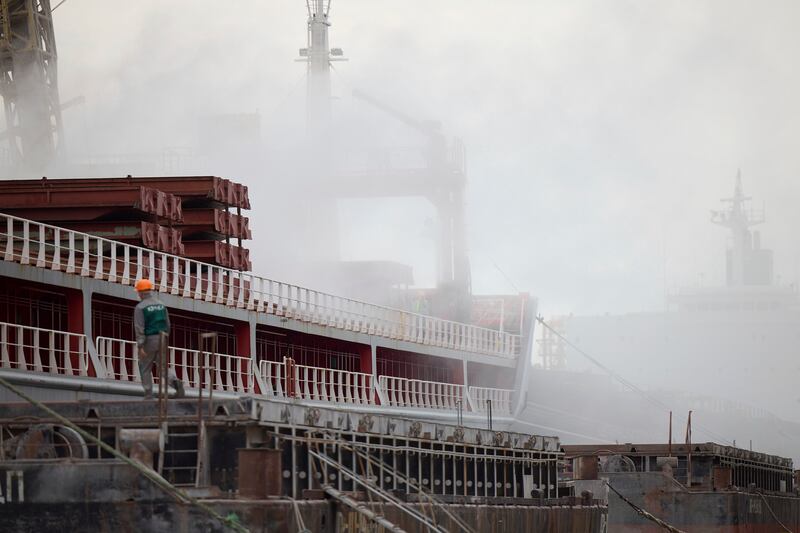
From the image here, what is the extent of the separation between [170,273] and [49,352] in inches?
379

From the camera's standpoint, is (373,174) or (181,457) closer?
(181,457)

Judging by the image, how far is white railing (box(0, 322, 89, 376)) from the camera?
37.6m

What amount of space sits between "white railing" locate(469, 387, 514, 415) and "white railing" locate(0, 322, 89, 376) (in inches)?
1342

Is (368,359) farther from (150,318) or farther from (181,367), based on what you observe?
(150,318)

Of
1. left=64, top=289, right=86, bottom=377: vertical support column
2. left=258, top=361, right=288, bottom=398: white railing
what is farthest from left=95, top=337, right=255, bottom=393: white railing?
left=64, top=289, right=86, bottom=377: vertical support column

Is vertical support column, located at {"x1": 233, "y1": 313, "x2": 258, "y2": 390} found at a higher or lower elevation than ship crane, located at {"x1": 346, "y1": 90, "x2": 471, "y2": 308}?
lower

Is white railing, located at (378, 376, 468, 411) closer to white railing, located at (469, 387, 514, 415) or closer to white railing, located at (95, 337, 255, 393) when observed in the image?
white railing, located at (469, 387, 514, 415)

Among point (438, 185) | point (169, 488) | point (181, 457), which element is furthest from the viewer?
point (438, 185)

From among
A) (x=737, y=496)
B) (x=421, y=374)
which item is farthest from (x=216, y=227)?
(x=737, y=496)

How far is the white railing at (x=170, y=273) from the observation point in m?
40.5

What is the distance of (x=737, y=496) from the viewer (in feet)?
140

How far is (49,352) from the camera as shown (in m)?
41.2

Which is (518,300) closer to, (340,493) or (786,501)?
(786,501)

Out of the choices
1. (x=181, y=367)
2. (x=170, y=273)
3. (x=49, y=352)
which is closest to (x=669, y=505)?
(x=181, y=367)
